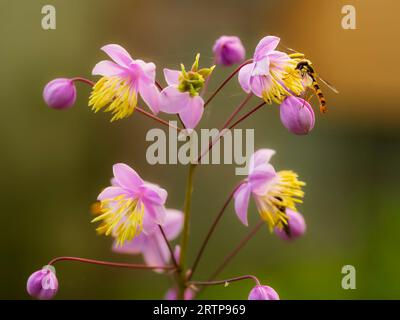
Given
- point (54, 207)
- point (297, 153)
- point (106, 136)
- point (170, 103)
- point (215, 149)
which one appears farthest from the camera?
point (297, 153)

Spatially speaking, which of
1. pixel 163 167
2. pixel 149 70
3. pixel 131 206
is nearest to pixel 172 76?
pixel 149 70

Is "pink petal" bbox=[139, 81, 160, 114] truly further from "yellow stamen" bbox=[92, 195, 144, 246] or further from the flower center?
"yellow stamen" bbox=[92, 195, 144, 246]

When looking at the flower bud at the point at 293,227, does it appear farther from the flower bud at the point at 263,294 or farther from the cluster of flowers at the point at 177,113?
the flower bud at the point at 263,294

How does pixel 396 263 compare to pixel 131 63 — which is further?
pixel 396 263

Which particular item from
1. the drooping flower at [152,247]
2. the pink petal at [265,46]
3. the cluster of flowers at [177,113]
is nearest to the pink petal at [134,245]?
the drooping flower at [152,247]

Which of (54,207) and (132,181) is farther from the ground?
(132,181)
